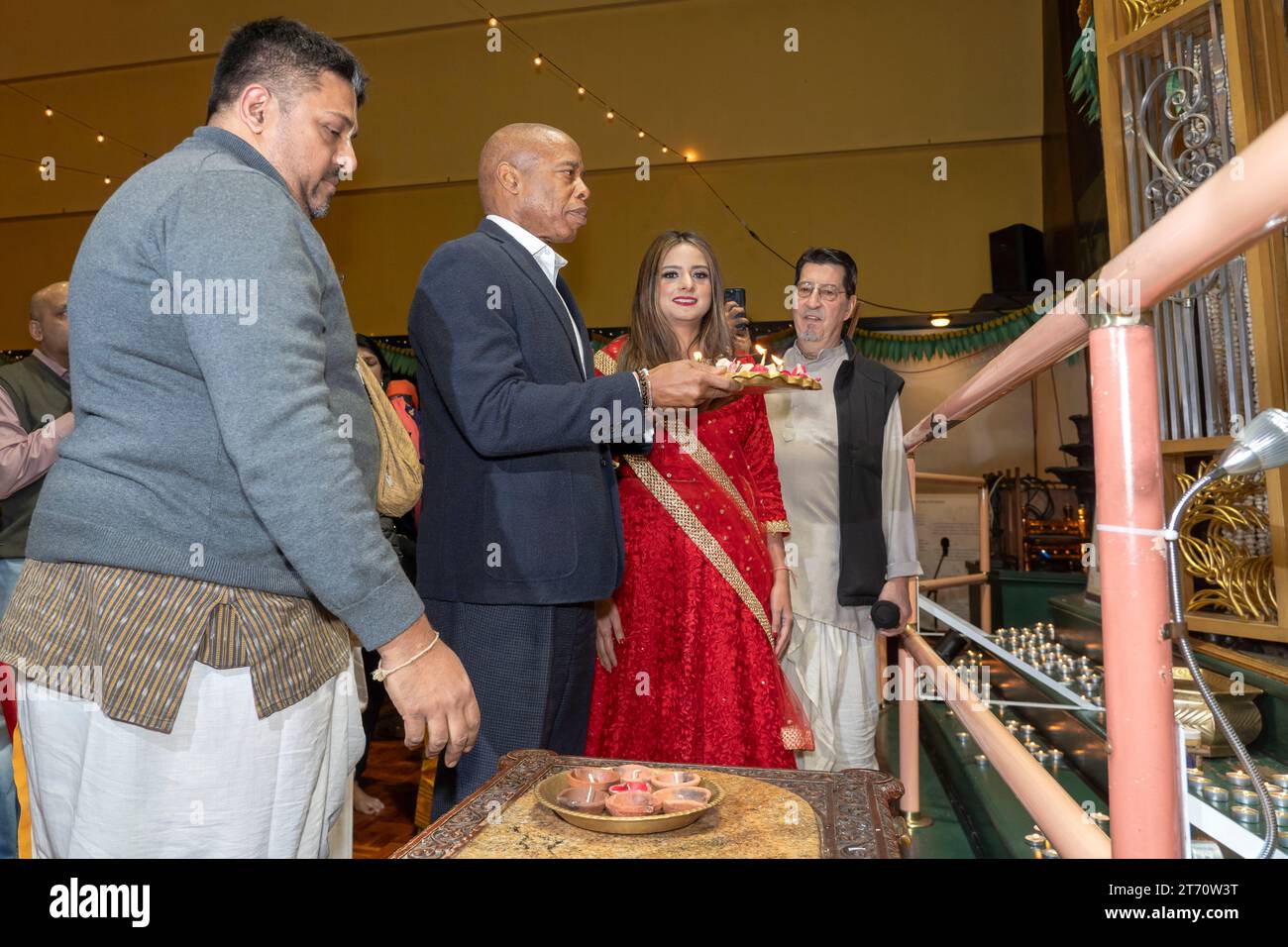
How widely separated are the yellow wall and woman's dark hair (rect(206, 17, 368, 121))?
6518mm

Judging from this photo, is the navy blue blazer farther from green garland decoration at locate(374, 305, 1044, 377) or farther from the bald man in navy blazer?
green garland decoration at locate(374, 305, 1044, 377)

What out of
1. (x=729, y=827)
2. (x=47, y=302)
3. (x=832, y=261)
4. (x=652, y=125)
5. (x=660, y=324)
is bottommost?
(x=729, y=827)

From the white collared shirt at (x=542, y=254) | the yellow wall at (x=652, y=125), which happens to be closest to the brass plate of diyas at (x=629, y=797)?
the white collared shirt at (x=542, y=254)

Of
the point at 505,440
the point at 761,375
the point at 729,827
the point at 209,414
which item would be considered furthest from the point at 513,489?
the point at 729,827

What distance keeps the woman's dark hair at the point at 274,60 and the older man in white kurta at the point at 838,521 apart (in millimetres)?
1704

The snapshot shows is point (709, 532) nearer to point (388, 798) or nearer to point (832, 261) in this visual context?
point (832, 261)

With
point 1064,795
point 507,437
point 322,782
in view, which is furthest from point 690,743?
point 1064,795

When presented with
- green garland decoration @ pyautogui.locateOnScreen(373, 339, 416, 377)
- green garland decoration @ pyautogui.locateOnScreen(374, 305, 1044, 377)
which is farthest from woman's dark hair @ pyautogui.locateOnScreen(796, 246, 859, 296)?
green garland decoration @ pyautogui.locateOnScreen(373, 339, 416, 377)

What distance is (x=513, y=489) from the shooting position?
1.50m

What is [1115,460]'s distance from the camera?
582 millimetres

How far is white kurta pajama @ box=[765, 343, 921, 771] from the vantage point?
2.50 meters

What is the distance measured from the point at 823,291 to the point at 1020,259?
4627 mm

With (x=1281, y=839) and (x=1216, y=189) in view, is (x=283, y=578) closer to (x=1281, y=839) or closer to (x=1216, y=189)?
(x=1216, y=189)

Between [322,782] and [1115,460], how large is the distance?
90 centimetres
